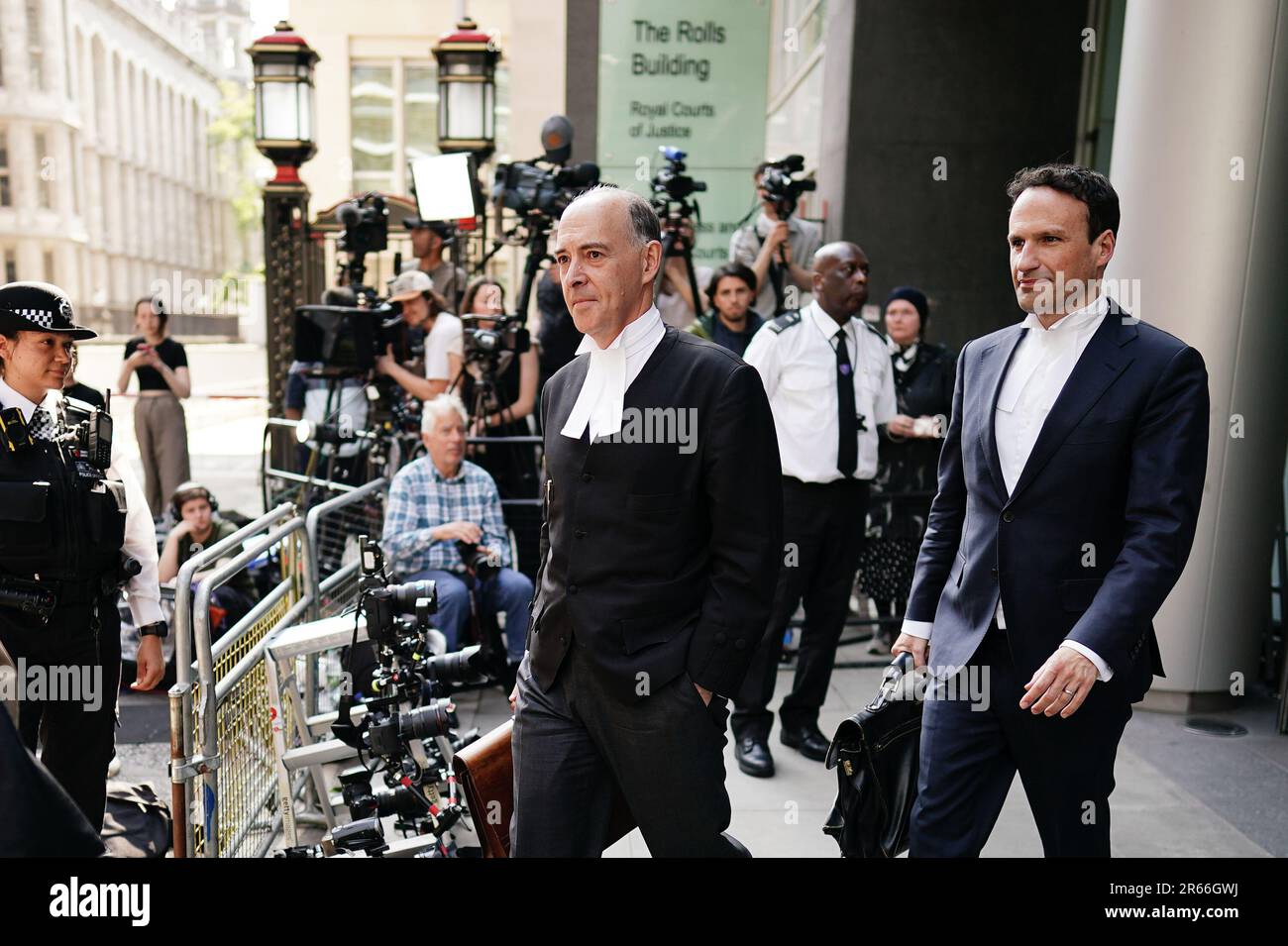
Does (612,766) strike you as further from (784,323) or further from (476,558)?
(476,558)

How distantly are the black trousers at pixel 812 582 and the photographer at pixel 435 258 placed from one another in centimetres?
390

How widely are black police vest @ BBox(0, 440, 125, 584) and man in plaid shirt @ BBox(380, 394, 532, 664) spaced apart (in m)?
1.92

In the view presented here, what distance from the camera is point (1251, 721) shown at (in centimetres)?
555

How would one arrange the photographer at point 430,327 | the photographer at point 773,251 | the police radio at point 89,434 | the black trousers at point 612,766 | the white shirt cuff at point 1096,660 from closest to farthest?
the white shirt cuff at point 1096,660 < the black trousers at point 612,766 < the police radio at point 89,434 < the photographer at point 773,251 < the photographer at point 430,327

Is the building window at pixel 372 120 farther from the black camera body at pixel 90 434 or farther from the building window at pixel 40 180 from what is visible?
the black camera body at pixel 90 434

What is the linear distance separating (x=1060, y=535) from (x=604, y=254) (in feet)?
4.15

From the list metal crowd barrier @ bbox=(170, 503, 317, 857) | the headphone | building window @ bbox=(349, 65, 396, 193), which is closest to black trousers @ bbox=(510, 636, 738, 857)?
metal crowd barrier @ bbox=(170, 503, 317, 857)

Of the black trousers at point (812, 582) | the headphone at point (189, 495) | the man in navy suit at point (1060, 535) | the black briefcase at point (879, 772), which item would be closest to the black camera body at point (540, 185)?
the headphone at point (189, 495)

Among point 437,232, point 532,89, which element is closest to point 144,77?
point 532,89

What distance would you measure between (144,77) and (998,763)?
6226 centimetres

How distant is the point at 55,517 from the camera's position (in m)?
3.48

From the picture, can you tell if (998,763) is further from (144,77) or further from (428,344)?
(144,77)

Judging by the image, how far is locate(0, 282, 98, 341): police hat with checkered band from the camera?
3498mm

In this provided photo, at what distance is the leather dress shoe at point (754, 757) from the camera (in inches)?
190
